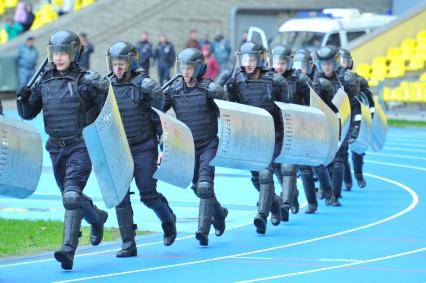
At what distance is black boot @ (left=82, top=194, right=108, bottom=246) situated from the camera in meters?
12.5

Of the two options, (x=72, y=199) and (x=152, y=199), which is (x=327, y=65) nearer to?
(x=152, y=199)

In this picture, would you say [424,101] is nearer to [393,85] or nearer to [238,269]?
[393,85]

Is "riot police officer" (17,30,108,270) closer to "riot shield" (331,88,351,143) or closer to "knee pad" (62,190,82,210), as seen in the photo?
"knee pad" (62,190,82,210)

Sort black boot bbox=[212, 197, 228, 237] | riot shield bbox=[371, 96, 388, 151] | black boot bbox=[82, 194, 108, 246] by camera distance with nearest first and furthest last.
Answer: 1. black boot bbox=[82, 194, 108, 246]
2. black boot bbox=[212, 197, 228, 237]
3. riot shield bbox=[371, 96, 388, 151]

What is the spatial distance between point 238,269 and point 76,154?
5.51 feet

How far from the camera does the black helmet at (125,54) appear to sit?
498 inches

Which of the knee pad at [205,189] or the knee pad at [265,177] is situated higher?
the knee pad at [205,189]

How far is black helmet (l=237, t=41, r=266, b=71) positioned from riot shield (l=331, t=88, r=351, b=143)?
6.26ft

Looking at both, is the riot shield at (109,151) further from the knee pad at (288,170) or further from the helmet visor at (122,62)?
the knee pad at (288,170)

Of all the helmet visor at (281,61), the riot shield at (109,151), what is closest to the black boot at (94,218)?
the riot shield at (109,151)

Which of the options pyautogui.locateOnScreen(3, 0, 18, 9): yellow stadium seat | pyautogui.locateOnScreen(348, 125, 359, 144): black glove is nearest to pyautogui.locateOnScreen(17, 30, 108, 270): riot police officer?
Answer: pyautogui.locateOnScreen(348, 125, 359, 144): black glove

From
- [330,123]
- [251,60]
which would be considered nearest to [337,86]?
[330,123]

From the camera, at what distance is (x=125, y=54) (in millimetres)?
12656

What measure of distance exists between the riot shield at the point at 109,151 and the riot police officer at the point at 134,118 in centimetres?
70
